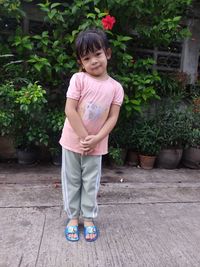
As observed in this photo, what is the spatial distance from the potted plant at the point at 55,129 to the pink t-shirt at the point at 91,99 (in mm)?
1444

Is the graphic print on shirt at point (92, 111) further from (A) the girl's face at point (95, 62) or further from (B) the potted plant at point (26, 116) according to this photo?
(B) the potted plant at point (26, 116)

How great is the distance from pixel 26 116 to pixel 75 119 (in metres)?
1.83

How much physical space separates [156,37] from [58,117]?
5.50ft

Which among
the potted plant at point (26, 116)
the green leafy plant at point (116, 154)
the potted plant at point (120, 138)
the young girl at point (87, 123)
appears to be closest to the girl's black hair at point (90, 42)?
the young girl at point (87, 123)

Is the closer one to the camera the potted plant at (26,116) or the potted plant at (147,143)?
the potted plant at (26,116)

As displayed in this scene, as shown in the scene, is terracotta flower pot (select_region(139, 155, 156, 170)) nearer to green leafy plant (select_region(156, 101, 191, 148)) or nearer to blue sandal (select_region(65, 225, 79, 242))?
green leafy plant (select_region(156, 101, 191, 148))

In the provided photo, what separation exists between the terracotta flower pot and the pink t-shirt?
2019 millimetres

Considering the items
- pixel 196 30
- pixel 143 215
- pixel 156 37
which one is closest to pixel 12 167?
pixel 143 215

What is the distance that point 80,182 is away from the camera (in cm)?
221

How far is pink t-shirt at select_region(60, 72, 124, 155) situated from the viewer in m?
1.96

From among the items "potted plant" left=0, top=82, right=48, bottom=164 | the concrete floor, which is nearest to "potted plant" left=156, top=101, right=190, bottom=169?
the concrete floor

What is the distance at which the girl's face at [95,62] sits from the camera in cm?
194

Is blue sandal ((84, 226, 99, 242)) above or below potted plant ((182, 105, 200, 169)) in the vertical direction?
below

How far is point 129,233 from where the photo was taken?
2.29m
